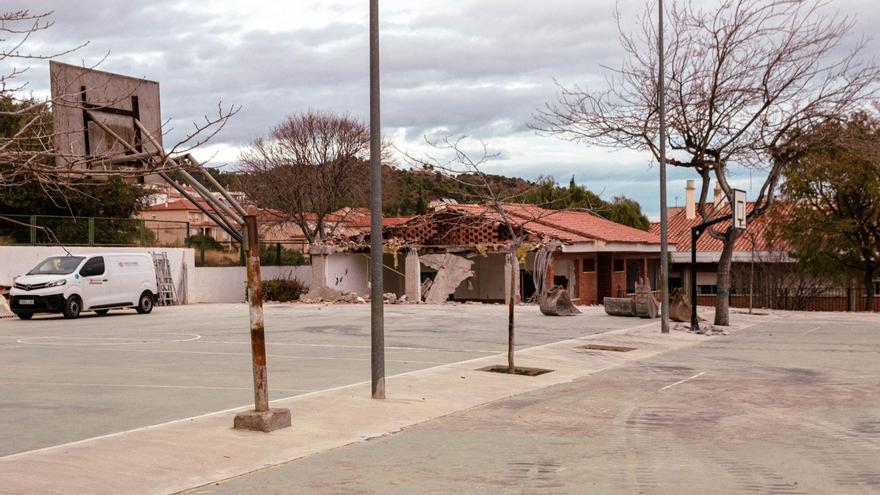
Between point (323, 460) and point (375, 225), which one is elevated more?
point (375, 225)

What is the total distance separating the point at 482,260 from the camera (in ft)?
142

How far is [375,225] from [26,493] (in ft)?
19.7

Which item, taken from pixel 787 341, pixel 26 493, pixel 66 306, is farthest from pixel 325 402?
pixel 66 306

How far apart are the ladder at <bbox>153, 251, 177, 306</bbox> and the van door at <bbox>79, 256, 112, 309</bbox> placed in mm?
8199

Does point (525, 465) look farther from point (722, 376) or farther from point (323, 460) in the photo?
point (722, 376)

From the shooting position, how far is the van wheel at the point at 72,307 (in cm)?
2858

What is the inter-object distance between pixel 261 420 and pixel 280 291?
3221 cm

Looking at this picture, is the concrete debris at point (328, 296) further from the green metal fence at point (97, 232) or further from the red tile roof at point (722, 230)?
the red tile roof at point (722, 230)

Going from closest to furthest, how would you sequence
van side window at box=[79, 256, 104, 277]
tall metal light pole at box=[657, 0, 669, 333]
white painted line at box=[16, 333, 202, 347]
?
white painted line at box=[16, 333, 202, 347] < tall metal light pole at box=[657, 0, 669, 333] < van side window at box=[79, 256, 104, 277]

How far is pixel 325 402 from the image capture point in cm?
1197

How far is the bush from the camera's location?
4162 cm

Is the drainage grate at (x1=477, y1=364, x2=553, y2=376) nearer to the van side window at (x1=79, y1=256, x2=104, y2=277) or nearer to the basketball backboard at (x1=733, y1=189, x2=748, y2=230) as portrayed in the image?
the basketball backboard at (x1=733, y1=189, x2=748, y2=230)

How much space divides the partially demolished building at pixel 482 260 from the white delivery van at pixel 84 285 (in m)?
11.9

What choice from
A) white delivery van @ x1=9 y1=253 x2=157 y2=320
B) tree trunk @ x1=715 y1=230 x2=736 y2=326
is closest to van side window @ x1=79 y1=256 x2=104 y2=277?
white delivery van @ x1=9 y1=253 x2=157 y2=320
